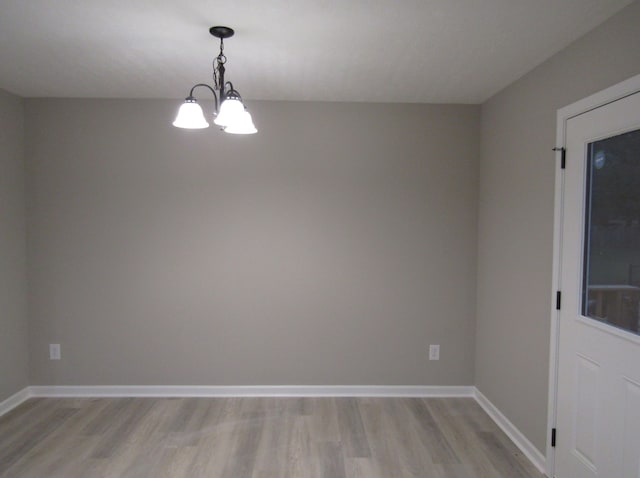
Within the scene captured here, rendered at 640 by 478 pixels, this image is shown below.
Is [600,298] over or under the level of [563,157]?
under

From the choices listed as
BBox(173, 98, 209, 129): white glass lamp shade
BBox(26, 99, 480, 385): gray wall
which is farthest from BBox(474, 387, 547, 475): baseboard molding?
BBox(173, 98, 209, 129): white glass lamp shade

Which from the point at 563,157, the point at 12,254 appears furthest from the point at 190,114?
the point at 12,254

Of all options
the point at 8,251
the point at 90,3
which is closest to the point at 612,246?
the point at 90,3

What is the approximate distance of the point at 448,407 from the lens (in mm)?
3346

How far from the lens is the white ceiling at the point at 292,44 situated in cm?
191

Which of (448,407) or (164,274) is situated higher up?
(164,274)

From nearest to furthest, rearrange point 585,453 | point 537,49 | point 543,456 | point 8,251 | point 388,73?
1. point 585,453
2. point 537,49
3. point 543,456
4. point 388,73
5. point 8,251

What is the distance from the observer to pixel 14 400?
3277 mm

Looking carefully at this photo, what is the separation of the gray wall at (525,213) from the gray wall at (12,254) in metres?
3.88

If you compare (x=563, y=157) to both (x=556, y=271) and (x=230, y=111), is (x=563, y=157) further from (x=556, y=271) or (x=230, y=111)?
(x=230, y=111)

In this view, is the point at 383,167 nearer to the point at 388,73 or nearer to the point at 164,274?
the point at 388,73

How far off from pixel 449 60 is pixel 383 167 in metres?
1.10

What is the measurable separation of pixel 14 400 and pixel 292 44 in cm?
352

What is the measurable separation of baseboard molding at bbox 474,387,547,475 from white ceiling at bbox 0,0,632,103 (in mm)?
2468
